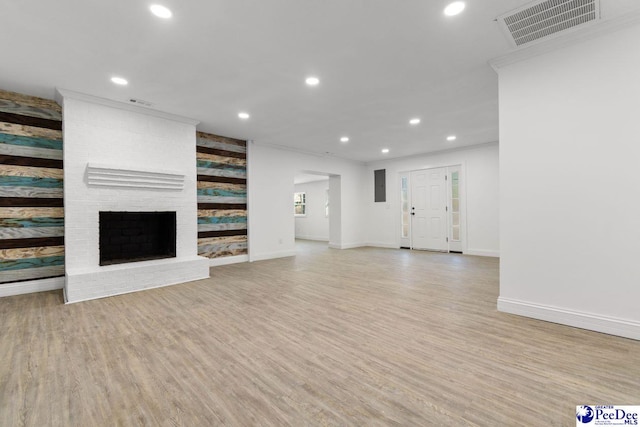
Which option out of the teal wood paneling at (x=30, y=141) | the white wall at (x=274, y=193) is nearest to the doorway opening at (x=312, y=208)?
the white wall at (x=274, y=193)

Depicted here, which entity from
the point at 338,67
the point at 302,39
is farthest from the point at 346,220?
the point at 302,39

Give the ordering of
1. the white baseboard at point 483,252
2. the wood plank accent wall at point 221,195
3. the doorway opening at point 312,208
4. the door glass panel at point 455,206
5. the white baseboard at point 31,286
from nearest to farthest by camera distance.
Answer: the white baseboard at point 31,286, the wood plank accent wall at point 221,195, the white baseboard at point 483,252, the door glass panel at point 455,206, the doorway opening at point 312,208

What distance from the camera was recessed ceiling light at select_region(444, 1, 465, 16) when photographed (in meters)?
2.18

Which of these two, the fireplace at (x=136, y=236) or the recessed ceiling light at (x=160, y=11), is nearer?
the recessed ceiling light at (x=160, y=11)

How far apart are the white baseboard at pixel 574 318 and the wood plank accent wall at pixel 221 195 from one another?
4851mm

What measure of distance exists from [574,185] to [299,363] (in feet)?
9.36

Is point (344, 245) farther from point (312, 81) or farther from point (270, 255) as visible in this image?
point (312, 81)

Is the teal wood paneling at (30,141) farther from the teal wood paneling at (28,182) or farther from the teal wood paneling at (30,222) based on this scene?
the teal wood paneling at (30,222)

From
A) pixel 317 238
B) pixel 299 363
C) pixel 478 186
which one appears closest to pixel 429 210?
pixel 478 186

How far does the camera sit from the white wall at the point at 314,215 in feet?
36.9

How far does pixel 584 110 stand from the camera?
255cm

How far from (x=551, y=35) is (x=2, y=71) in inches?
224

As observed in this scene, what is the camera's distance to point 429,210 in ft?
25.7

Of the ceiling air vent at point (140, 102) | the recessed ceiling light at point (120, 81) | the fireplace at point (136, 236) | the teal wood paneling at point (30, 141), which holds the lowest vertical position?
the fireplace at point (136, 236)
